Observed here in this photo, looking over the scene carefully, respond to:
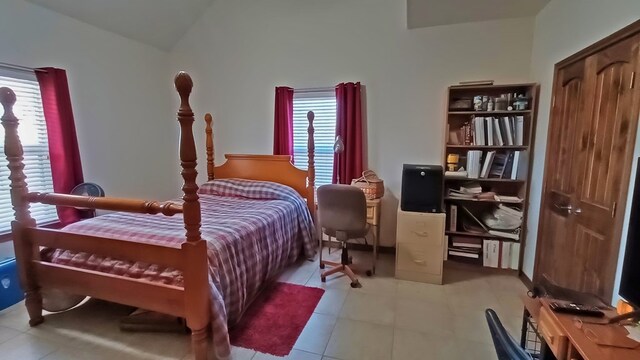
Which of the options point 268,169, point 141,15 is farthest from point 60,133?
point 268,169

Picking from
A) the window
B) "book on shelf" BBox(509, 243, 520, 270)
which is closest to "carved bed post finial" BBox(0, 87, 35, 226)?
the window

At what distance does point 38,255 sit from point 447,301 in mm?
3005

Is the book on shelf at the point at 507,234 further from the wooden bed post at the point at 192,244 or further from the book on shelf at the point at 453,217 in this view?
the wooden bed post at the point at 192,244

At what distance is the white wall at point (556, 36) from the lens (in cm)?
168

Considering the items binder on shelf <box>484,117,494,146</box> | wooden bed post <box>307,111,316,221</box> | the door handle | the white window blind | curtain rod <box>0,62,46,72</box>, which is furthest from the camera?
wooden bed post <box>307,111,316,221</box>

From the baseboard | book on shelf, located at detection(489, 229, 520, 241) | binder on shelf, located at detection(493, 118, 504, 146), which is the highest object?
binder on shelf, located at detection(493, 118, 504, 146)

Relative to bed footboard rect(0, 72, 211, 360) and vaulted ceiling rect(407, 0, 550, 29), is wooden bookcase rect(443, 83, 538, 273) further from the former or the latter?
bed footboard rect(0, 72, 211, 360)

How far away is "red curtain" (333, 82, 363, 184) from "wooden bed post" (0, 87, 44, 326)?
259cm

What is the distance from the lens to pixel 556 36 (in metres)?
2.31

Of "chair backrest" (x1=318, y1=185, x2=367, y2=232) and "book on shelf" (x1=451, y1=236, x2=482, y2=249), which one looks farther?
"book on shelf" (x1=451, y1=236, x2=482, y2=249)

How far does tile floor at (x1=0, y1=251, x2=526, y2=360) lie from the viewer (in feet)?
5.82

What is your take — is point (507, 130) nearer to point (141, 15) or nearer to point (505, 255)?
point (505, 255)

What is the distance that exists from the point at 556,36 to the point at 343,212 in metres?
2.20

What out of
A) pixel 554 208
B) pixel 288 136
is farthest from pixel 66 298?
pixel 554 208
